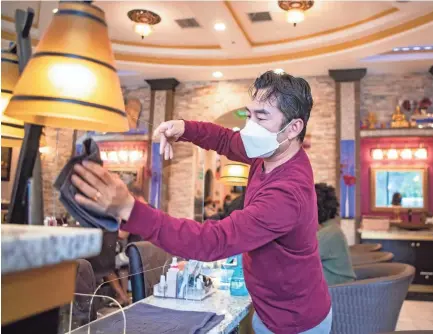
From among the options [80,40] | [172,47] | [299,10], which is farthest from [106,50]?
[172,47]

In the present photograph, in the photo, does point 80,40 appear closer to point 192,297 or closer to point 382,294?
point 192,297

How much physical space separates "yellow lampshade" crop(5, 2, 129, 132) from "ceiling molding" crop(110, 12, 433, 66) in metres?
5.47

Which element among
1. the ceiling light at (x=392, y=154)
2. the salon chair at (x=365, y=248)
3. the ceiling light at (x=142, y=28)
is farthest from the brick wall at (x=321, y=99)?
the salon chair at (x=365, y=248)

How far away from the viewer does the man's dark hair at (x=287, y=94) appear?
1479 millimetres

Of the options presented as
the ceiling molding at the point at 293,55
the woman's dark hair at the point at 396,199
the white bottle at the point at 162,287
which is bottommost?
the white bottle at the point at 162,287

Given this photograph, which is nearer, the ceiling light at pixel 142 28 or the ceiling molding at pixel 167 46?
the ceiling light at pixel 142 28

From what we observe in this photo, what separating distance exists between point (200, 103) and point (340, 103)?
277 centimetres

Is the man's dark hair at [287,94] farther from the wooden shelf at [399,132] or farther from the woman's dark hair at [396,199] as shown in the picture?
the woman's dark hair at [396,199]

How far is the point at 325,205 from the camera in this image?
2.85 m

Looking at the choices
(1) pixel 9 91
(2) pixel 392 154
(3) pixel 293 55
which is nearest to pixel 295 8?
(3) pixel 293 55

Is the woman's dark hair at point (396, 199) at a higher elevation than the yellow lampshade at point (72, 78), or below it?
below

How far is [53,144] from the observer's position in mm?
1604

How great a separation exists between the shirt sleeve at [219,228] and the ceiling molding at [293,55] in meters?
5.50

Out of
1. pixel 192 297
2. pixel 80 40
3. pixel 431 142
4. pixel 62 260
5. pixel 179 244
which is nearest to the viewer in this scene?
pixel 62 260
